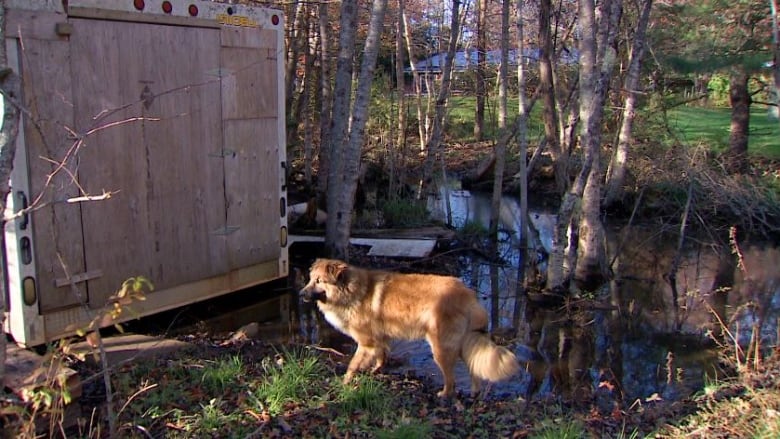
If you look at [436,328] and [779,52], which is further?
[779,52]

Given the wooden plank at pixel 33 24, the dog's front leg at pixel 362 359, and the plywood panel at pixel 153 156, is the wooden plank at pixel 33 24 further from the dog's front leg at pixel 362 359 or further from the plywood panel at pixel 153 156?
the dog's front leg at pixel 362 359

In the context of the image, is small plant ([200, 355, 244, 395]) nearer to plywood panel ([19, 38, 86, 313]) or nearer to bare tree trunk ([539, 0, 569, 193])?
plywood panel ([19, 38, 86, 313])

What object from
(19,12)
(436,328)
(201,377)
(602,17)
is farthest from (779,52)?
(19,12)

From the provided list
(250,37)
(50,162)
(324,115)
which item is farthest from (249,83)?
(324,115)

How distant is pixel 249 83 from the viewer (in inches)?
323

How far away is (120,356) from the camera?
6.05 meters

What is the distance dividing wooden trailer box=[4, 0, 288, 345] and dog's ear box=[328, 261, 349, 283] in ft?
6.34

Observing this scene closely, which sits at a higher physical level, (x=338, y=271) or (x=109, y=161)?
(x=109, y=161)

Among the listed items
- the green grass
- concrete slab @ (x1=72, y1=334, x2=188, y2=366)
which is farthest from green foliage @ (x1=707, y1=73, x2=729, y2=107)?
concrete slab @ (x1=72, y1=334, x2=188, y2=366)

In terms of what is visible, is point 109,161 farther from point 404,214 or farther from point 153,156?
point 404,214

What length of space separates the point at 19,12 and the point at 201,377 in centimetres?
362

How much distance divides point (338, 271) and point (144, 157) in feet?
8.65

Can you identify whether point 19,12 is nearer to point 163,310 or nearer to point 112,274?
point 112,274

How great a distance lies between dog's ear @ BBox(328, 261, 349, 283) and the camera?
6.14 m
